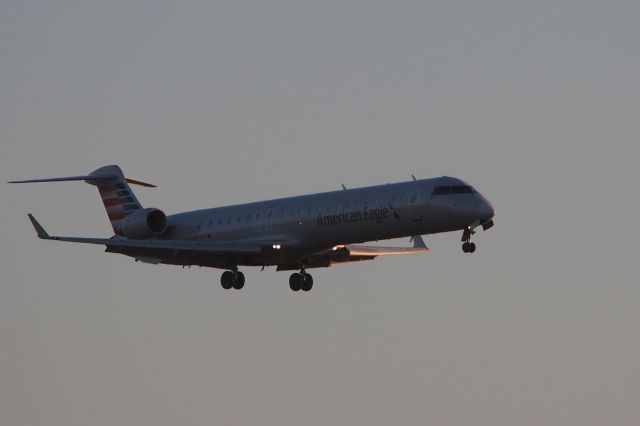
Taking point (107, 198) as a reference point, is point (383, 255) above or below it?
below

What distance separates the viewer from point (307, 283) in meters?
60.9

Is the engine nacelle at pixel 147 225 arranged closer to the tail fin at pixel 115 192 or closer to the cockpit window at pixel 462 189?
the tail fin at pixel 115 192

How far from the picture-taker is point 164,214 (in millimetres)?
64625

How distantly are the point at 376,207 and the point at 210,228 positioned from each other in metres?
8.47

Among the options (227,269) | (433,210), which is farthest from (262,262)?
(433,210)

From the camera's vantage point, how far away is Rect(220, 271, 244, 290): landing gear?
61.6m

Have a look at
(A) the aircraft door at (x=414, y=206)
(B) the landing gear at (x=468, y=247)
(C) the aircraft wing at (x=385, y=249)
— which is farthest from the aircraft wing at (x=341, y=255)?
(B) the landing gear at (x=468, y=247)

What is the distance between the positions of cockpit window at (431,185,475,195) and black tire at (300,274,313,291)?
697 centimetres

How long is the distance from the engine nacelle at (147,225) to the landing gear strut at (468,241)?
13.7 metres

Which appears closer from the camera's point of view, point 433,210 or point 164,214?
point 433,210

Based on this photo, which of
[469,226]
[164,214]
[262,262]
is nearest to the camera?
[469,226]

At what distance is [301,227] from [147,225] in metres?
7.95

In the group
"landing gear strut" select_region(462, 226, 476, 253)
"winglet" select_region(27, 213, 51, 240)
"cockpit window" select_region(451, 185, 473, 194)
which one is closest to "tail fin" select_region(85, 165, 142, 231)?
"winglet" select_region(27, 213, 51, 240)

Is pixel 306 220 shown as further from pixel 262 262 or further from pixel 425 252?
pixel 425 252
